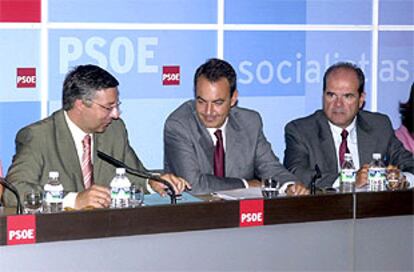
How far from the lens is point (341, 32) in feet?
18.5

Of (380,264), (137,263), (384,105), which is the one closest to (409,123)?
(384,105)

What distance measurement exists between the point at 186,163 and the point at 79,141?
53 centimetres

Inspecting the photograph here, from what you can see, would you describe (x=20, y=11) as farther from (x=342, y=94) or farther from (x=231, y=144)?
(x=342, y=94)

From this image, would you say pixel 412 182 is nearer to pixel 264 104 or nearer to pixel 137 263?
pixel 264 104

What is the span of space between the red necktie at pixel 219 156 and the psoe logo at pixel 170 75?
0.69m

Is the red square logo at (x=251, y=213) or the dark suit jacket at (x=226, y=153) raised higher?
the dark suit jacket at (x=226, y=153)

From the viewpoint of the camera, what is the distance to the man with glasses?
4066 mm

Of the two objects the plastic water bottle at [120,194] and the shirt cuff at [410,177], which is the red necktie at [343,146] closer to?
the shirt cuff at [410,177]

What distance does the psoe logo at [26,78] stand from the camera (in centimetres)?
480

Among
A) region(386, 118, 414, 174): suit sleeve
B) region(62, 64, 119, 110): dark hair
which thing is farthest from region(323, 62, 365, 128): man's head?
region(62, 64, 119, 110): dark hair

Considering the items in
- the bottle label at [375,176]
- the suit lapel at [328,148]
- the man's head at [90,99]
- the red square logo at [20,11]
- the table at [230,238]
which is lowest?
the table at [230,238]

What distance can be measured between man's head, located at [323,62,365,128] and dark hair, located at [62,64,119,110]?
118cm

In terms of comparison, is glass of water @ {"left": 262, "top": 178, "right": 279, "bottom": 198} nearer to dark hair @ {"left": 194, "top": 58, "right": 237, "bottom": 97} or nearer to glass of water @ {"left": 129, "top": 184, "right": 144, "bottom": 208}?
glass of water @ {"left": 129, "top": 184, "right": 144, "bottom": 208}

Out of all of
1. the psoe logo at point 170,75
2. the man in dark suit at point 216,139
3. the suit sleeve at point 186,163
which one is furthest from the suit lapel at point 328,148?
the psoe logo at point 170,75
